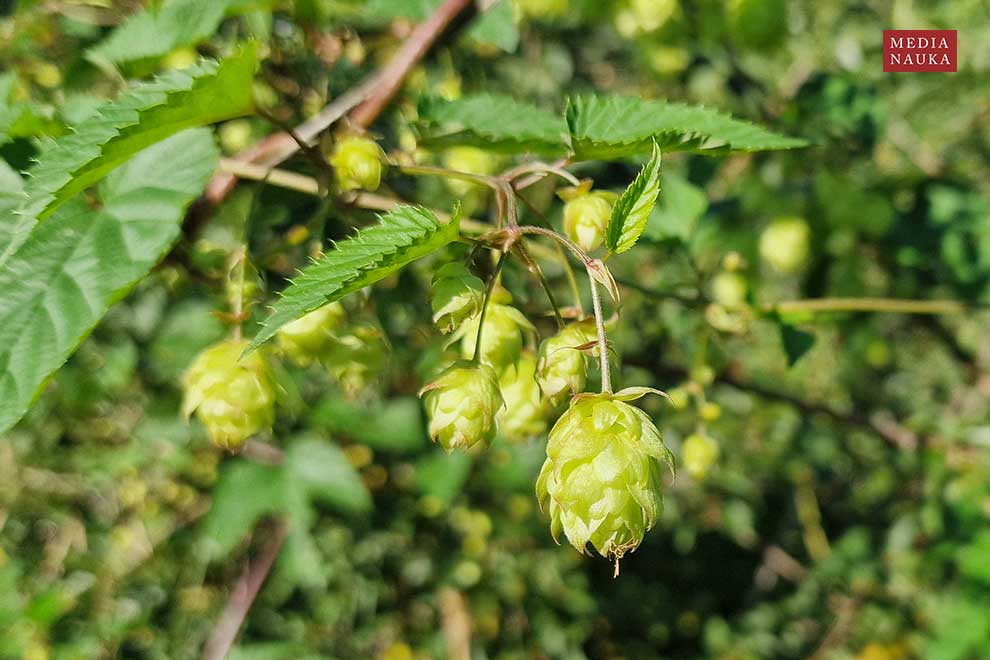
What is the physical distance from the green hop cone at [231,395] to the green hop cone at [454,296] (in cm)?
29

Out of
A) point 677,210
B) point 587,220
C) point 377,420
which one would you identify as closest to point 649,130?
point 587,220

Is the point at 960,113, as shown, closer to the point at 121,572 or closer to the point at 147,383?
the point at 147,383

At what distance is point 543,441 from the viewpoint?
1.94 meters

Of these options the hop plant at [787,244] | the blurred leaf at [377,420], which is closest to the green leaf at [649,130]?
the hop plant at [787,244]

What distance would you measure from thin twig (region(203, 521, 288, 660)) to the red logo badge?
7.22 feet

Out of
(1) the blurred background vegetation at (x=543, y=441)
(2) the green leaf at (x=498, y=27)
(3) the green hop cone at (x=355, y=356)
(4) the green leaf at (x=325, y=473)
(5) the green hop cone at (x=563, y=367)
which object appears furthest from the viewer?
(4) the green leaf at (x=325, y=473)

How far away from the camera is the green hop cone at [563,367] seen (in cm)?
76

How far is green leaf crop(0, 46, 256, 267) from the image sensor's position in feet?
2.28

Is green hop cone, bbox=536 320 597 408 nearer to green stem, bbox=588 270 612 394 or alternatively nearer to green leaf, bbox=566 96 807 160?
green stem, bbox=588 270 612 394

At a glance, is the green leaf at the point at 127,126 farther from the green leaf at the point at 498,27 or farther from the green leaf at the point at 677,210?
the green leaf at the point at 677,210

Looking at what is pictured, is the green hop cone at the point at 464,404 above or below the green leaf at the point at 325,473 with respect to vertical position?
above

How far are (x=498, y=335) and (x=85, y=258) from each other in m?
0.48

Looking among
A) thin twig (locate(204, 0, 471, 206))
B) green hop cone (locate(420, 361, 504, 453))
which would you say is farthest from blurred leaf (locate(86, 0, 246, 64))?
green hop cone (locate(420, 361, 504, 453))

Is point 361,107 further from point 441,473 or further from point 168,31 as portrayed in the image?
point 441,473
